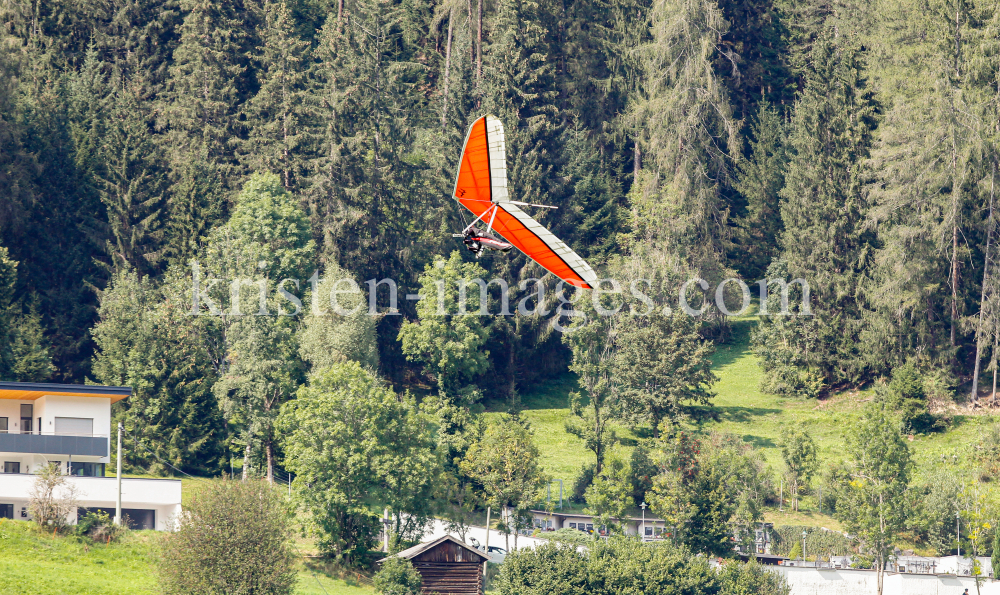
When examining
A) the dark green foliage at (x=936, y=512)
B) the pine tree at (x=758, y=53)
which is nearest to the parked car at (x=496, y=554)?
the dark green foliage at (x=936, y=512)

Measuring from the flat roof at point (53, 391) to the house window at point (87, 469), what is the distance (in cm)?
373

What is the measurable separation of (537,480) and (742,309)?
34294mm

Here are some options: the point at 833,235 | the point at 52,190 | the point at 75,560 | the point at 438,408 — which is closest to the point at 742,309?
the point at 833,235

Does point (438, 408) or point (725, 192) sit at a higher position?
point (725, 192)

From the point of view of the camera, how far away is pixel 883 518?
73562 mm

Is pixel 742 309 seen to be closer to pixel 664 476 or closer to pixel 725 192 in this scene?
pixel 725 192

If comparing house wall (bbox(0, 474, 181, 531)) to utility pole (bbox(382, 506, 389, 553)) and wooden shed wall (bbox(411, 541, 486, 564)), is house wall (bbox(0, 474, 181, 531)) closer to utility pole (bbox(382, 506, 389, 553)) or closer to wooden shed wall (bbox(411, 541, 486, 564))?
utility pole (bbox(382, 506, 389, 553))

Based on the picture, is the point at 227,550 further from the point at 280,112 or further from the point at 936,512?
the point at 280,112

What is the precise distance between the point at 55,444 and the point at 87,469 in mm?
2716

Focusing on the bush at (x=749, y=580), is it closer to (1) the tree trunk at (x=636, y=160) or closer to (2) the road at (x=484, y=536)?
(2) the road at (x=484, y=536)

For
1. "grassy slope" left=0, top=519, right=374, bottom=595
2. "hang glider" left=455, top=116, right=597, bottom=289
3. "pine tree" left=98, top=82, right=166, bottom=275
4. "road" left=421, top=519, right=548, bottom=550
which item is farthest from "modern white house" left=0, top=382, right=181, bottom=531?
"hang glider" left=455, top=116, right=597, bottom=289

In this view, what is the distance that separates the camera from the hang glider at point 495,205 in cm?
3784

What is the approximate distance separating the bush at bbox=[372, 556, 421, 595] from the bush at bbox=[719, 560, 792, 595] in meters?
15.1

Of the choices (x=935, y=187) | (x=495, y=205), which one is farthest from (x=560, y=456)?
(x=495, y=205)
